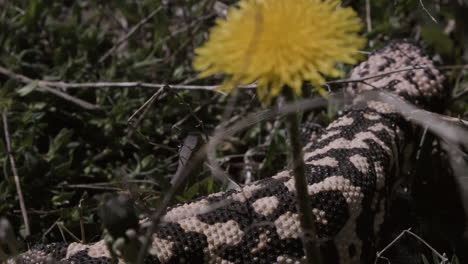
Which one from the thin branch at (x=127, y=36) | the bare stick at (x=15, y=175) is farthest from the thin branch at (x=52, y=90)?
the thin branch at (x=127, y=36)

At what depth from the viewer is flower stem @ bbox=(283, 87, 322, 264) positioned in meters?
1.62

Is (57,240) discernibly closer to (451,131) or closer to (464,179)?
(464,179)

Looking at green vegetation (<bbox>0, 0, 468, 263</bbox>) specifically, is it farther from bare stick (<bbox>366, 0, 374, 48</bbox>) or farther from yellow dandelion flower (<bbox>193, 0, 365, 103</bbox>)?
yellow dandelion flower (<bbox>193, 0, 365, 103</bbox>)

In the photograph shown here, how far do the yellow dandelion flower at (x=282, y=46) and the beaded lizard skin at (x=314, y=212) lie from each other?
Answer: 62 centimetres

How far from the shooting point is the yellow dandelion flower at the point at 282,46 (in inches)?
57.2

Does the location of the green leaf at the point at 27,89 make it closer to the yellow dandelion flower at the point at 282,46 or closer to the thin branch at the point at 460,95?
the yellow dandelion flower at the point at 282,46

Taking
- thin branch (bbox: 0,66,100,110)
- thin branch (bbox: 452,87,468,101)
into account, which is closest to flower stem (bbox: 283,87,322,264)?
thin branch (bbox: 0,66,100,110)

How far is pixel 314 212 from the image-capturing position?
2607 mm

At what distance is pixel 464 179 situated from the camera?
276cm

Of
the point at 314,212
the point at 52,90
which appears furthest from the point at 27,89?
the point at 314,212

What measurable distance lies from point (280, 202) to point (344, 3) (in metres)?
1.67

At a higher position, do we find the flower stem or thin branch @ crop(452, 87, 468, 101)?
the flower stem

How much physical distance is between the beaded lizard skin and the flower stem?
0.25 meters

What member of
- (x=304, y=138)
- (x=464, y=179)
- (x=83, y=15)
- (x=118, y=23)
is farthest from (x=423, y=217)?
(x=83, y=15)
